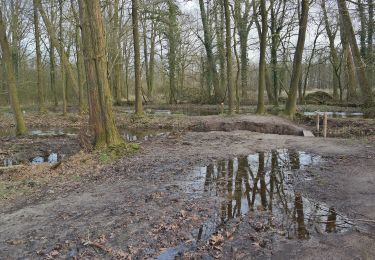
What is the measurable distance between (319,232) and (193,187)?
10.2 ft

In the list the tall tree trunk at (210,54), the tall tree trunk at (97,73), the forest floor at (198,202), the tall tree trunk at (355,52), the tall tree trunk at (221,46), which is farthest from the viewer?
the tall tree trunk at (210,54)

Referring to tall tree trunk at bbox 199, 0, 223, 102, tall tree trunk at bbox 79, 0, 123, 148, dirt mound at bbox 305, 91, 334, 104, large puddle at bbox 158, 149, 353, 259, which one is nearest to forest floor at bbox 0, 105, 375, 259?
large puddle at bbox 158, 149, 353, 259

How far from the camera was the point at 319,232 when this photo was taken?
5363 millimetres

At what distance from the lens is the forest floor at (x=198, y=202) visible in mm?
5051

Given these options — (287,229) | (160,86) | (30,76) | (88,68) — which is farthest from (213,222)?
(160,86)

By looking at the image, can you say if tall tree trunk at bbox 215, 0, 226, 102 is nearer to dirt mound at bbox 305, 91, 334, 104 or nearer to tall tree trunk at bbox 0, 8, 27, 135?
dirt mound at bbox 305, 91, 334, 104

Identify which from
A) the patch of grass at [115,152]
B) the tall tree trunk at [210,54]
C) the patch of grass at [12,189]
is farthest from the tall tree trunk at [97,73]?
the tall tree trunk at [210,54]

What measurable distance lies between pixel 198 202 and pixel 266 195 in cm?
144

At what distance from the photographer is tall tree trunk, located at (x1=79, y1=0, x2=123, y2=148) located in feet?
35.6

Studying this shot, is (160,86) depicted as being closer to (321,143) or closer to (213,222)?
(321,143)

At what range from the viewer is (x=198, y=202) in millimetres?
6789

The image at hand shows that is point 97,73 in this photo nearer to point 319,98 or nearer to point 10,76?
point 10,76

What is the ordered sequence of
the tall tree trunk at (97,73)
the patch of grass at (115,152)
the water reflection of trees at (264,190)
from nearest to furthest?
the water reflection of trees at (264,190) < the patch of grass at (115,152) < the tall tree trunk at (97,73)

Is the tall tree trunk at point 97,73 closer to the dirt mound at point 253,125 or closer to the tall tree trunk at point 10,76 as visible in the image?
the tall tree trunk at point 10,76
